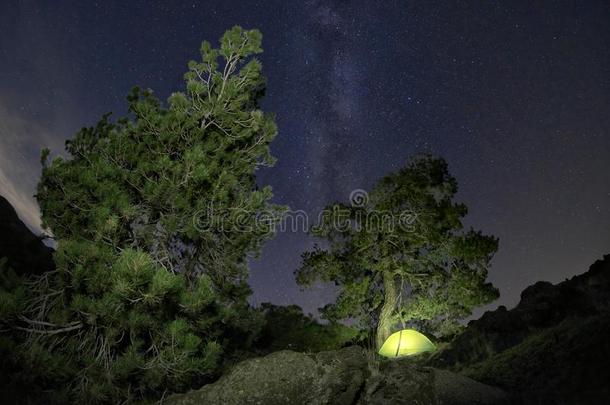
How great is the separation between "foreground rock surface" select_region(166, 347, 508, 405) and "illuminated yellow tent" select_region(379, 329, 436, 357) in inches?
330

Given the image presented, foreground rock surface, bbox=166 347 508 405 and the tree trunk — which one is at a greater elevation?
the tree trunk

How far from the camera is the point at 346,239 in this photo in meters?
19.4

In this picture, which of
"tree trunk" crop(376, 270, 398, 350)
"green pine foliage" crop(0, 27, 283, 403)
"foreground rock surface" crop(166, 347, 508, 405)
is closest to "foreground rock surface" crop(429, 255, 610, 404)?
"foreground rock surface" crop(166, 347, 508, 405)

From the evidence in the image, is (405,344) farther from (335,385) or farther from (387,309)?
(335,385)

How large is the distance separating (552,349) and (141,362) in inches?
356

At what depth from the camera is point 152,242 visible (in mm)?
11312

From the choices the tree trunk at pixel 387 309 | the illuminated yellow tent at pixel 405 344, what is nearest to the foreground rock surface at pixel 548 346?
the illuminated yellow tent at pixel 405 344

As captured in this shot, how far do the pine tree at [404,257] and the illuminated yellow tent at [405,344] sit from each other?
1386mm

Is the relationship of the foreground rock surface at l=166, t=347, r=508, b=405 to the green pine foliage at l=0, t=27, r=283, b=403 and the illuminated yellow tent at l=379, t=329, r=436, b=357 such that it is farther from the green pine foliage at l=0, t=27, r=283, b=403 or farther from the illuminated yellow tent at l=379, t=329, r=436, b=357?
the illuminated yellow tent at l=379, t=329, r=436, b=357

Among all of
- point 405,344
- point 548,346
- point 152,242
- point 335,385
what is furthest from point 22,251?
point 548,346

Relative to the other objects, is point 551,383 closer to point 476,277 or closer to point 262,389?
point 262,389

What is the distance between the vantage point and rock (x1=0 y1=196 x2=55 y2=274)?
17652mm

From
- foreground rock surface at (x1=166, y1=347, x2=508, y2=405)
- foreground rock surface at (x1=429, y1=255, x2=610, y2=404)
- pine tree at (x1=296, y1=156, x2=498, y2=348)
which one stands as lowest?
foreground rock surface at (x1=166, y1=347, x2=508, y2=405)

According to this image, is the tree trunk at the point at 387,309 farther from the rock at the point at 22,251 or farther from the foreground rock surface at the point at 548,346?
the rock at the point at 22,251
